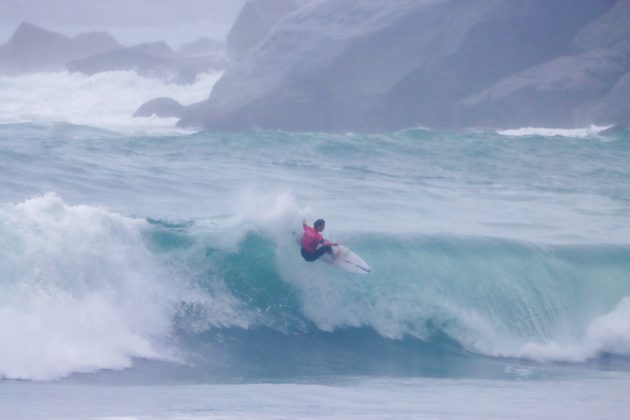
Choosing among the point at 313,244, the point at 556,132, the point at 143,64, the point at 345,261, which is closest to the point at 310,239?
the point at 313,244

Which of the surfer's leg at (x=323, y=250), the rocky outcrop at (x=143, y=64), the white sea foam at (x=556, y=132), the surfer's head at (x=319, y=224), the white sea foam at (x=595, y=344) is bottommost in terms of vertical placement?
the white sea foam at (x=595, y=344)

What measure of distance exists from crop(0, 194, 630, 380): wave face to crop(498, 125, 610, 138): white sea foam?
61.0ft

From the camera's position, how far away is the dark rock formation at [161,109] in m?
39.5

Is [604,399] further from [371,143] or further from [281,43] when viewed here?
[281,43]

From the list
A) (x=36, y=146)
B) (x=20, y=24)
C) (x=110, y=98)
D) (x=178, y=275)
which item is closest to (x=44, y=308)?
(x=178, y=275)

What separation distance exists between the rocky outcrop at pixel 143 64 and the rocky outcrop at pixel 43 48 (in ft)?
10.8

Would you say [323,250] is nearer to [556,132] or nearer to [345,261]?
[345,261]

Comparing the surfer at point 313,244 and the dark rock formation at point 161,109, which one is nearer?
the surfer at point 313,244

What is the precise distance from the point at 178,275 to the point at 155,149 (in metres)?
11.9

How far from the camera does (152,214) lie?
13.1m

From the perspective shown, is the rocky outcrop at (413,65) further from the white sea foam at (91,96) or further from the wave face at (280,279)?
the wave face at (280,279)

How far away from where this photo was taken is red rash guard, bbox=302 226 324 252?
10828 mm

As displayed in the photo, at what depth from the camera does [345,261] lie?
11094mm

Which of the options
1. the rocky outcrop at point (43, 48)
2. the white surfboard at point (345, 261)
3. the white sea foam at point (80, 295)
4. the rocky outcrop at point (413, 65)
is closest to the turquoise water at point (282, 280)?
the white sea foam at point (80, 295)
